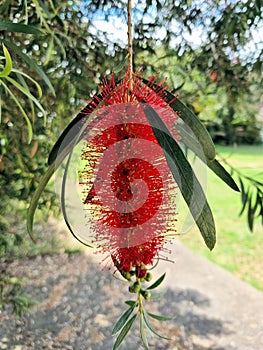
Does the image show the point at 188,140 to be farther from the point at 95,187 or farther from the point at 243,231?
the point at 243,231

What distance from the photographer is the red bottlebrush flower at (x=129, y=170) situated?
0.47 meters

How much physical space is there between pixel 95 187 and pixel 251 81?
1.09m

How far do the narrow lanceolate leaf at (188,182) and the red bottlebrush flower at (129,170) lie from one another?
0.10 ft

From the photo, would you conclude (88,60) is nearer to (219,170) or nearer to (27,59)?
(27,59)

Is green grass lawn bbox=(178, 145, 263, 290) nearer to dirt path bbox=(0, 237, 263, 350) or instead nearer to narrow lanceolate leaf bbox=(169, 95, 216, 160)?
dirt path bbox=(0, 237, 263, 350)

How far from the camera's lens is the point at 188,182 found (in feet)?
1.42

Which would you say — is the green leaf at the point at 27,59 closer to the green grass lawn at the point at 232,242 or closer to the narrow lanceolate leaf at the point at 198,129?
the narrow lanceolate leaf at the point at 198,129

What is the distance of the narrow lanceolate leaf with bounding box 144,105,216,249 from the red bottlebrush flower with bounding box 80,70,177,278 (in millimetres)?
30

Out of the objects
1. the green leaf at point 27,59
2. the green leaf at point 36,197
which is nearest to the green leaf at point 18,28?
the green leaf at point 27,59

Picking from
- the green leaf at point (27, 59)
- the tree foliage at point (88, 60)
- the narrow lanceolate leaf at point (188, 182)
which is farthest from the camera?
the tree foliage at point (88, 60)

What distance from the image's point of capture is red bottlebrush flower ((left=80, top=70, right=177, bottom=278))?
1.53 feet

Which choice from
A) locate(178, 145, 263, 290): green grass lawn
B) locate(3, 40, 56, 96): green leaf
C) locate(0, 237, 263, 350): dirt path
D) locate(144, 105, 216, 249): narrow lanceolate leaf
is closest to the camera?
locate(144, 105, 216, 249): narrow lanceolate leaf

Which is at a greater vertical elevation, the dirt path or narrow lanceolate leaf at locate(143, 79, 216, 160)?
narrow lanceolate leaf at locate(143, 79, 216, 160)

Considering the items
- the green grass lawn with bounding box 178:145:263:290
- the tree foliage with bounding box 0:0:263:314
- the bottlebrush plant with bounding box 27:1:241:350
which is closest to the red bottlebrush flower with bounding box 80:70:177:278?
the bottlebrush plant with bounding box 27:1:241:350
